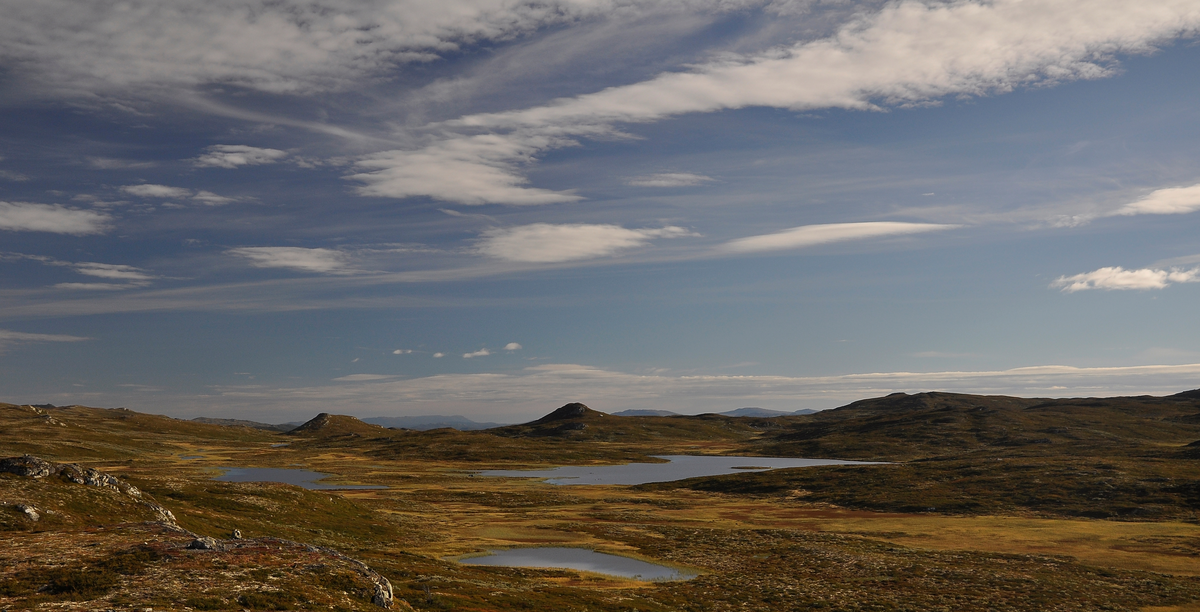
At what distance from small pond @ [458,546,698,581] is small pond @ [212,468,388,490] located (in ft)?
277

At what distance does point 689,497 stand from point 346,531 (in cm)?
8001

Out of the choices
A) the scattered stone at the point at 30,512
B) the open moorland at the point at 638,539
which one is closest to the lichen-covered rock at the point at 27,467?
the open moorland at the point at 638,539

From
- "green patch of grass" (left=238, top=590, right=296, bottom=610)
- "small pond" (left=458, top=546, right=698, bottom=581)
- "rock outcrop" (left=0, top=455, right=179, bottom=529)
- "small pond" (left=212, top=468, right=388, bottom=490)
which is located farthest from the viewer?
"small pond" (left=212, top=468, right=388, bottom=490)

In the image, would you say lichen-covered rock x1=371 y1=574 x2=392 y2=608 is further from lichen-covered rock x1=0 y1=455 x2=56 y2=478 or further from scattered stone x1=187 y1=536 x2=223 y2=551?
lichen-covered rock x1=0 y1=455 x2=56 y2=478

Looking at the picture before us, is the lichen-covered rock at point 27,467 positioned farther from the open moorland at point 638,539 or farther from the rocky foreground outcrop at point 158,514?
the open moorland at point 638,539

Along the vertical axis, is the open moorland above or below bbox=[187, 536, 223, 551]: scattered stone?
below

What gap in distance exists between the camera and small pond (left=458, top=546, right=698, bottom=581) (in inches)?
2628

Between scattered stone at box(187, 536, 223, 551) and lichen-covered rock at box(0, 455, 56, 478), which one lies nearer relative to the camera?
scattered stone at box(187, 536, 223, 551)

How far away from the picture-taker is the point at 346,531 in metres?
83.0

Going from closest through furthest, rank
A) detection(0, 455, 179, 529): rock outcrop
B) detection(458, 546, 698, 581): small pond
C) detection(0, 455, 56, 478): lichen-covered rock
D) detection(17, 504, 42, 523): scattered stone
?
detection(17, 504, 42, 523): scattered stone, detection(0, 455, 56, 478): lichen-covered rock, detection(0, 455, 179, 529): rock outcrop, detection(458, 546, 698, 581): small pond

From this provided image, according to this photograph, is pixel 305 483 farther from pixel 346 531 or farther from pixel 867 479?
pixel 867 479

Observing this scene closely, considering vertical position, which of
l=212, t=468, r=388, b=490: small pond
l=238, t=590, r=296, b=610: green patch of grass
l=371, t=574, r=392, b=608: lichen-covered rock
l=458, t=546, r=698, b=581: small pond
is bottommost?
l=212, t=468, r=388, b=490: small pond

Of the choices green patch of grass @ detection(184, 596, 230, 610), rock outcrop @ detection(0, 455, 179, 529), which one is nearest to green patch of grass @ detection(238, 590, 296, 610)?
green patch of grass @ detection(184, 596, 230, 610)

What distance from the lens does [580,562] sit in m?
72.7
